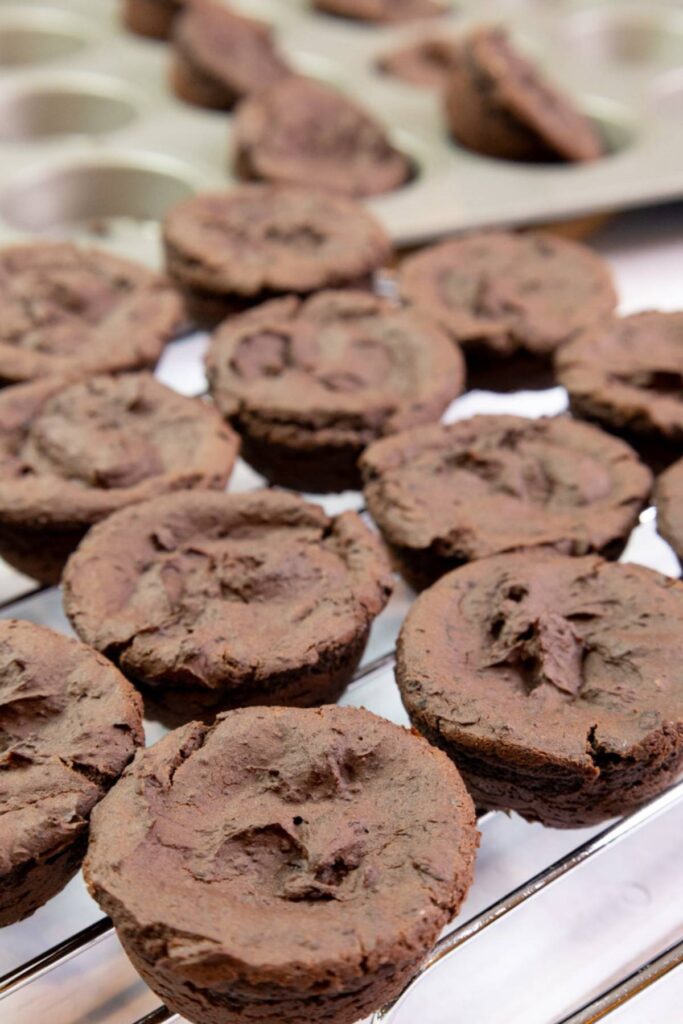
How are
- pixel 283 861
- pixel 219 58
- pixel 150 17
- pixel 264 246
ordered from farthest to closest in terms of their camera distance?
pixel 150 17 → pixel 219 58 → pixel 264 246 → pixel 283 861

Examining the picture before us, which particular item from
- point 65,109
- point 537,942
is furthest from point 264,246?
point 537,942

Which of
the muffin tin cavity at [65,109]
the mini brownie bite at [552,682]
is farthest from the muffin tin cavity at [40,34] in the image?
the mini brownie bite at [552,682]

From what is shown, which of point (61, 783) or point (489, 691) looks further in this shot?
point (489, 691)

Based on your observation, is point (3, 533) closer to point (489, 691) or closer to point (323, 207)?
point (489, 691)

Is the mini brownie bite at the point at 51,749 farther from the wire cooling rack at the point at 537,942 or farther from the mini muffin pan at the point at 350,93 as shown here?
the mini muffin pan at the point at 350,93

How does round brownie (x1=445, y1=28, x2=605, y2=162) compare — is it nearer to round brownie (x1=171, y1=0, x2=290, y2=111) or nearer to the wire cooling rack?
round brownie (x1=171, y1=0, x2=290, y2=111)

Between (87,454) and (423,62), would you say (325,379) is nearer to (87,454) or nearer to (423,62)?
Answer: (87,454)

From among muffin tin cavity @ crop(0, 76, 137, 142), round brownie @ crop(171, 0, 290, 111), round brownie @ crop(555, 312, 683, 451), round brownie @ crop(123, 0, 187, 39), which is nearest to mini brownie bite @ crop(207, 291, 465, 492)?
round brownie @ crop(555, 312, 683, 451)

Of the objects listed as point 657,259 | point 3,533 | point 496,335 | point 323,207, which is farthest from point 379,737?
point 657,259
